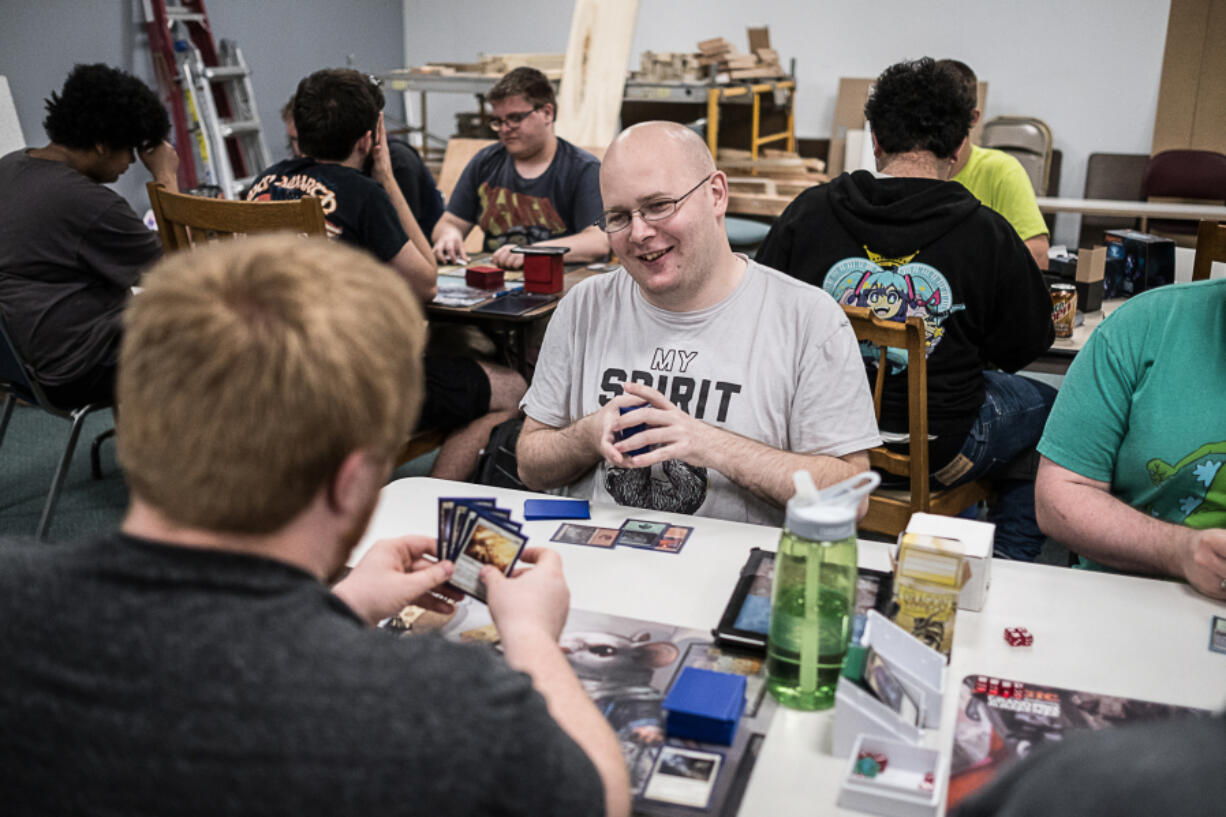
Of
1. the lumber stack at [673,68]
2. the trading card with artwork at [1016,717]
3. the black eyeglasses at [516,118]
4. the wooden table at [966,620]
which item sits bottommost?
the wooden table at [966,620]

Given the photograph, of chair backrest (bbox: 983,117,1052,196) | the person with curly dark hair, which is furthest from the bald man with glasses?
chair backrest (bbox: 983,117,1052,196)

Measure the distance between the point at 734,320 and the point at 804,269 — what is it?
0.80 m

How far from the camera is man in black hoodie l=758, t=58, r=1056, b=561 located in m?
2.51

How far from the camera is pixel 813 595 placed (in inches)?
43.8

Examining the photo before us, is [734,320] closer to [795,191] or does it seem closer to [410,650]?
[410,650]

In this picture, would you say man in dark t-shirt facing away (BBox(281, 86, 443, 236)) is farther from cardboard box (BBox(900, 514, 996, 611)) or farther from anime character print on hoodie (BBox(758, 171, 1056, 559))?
cardboard box (BBox(900, 514, 996, 611))

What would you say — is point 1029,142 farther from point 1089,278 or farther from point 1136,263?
point 1089,278

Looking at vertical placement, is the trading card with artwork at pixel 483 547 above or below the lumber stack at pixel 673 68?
below

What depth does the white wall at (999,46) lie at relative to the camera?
6832mm

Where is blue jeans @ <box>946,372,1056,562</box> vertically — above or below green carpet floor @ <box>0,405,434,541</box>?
above

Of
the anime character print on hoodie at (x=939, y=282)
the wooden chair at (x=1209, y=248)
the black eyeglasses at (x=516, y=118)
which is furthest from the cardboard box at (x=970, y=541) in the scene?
the black eyeglasses at (x=516, y=118)

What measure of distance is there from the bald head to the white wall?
5941 mm

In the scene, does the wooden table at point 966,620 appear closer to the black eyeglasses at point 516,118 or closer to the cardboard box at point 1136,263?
the cardboard box at point 1136,263

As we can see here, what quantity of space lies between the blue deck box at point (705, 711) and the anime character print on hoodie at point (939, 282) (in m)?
1.48
